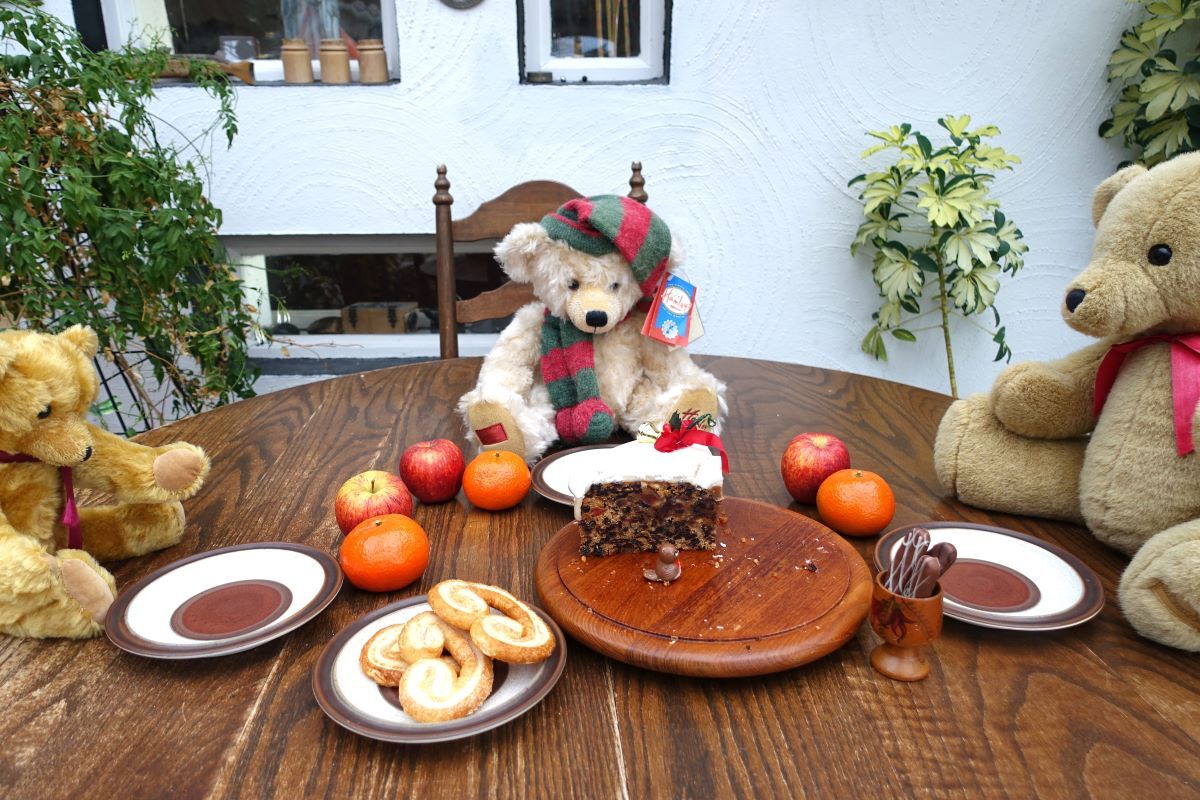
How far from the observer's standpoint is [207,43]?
211cm

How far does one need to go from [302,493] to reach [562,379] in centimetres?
43

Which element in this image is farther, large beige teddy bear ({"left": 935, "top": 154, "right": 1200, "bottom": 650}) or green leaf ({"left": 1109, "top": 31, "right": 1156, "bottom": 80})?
green leaf ({"left": 1109, "top": 31, "right": 1156, "bottom": 80})

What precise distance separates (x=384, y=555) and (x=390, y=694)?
0.18m

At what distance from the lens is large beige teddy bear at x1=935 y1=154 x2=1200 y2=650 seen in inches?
29.6

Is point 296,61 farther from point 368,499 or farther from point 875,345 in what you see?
point 875,345

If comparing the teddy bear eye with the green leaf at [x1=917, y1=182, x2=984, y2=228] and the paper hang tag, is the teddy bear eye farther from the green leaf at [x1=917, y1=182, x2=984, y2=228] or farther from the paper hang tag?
the green leaf at [x1=917, y1=182, x2=984, y2=228]

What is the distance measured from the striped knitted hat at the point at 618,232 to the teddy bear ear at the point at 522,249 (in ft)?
0.06

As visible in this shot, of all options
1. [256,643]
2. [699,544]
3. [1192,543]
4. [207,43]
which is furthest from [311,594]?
[207,43]

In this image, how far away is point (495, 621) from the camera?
0.66m

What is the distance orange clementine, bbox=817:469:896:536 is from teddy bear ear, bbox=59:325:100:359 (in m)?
0.86

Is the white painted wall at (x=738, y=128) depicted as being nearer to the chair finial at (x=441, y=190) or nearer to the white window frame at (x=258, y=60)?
the white window frame at (x=258, y=60)

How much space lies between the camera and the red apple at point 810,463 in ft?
3.26

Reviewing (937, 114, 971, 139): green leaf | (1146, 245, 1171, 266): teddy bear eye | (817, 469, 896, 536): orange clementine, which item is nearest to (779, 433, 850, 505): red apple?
(817, 469, 896, 536): orange clementine

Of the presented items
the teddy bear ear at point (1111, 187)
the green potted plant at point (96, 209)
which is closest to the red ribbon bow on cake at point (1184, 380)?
the teddy bear ear at point (1111, 187)
